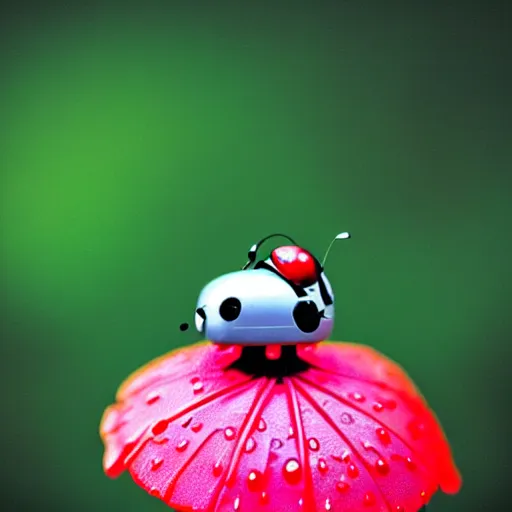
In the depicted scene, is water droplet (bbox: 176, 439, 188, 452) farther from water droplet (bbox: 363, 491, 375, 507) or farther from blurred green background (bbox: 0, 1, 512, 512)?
blurred green background (bbox: 0, 1, 512, 512)

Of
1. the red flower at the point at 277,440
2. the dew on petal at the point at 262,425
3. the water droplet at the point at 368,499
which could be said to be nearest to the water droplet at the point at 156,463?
the red flower at the point at 277,440

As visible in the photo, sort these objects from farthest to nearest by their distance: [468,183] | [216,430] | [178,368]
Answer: [468,183]
[178,368]
[216,430]

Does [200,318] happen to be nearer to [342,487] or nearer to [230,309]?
[230,309]

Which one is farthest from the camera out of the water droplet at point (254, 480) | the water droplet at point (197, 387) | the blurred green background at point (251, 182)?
the blurred green background at point (251, 182)

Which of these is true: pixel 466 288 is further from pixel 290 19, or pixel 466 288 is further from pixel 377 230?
pixel 290 19

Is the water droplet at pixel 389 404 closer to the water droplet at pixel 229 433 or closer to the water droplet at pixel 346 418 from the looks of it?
the water droplet at pixel 346 418

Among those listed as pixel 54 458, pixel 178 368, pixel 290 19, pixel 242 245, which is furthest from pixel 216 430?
pixel 290 19

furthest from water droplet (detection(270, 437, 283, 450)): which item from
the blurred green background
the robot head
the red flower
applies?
the blurred green background
